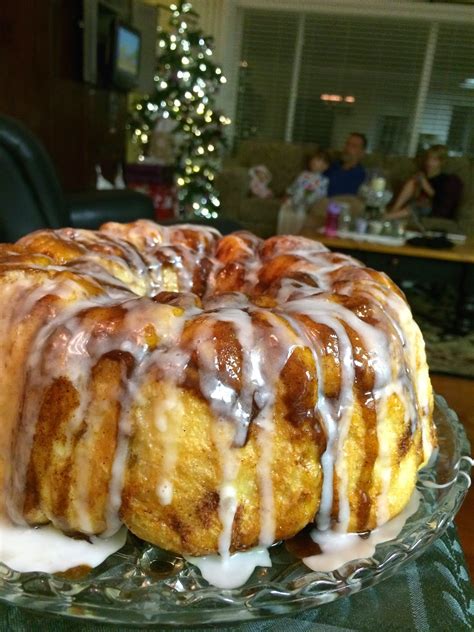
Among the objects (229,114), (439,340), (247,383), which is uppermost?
(229,114)

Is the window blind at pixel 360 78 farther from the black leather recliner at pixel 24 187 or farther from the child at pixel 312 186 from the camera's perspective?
the black leather recliner at pixel 24 187

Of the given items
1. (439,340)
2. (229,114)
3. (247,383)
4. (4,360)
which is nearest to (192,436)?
(247,383)

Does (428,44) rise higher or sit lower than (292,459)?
higher

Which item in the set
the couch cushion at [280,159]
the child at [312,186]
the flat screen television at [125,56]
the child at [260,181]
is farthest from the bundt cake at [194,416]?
the couch cushion at [280,159]

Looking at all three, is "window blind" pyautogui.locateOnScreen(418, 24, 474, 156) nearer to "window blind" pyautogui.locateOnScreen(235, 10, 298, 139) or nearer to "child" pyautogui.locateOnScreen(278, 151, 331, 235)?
"window blind" pyautogui.locateOnScreen(235, 10, 298, 139)

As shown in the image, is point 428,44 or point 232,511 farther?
point 428,44

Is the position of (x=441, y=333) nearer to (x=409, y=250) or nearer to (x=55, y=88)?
(x=409, y=250)

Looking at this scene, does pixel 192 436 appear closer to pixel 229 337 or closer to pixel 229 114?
pixel 229 337
